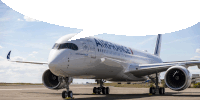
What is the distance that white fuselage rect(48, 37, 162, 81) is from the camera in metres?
11.5

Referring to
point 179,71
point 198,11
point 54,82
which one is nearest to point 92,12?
point 198,11

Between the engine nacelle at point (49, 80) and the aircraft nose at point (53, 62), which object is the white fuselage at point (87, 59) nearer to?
the aircraft nose at point (53, 62)

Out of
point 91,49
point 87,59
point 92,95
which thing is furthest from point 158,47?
point 87,59

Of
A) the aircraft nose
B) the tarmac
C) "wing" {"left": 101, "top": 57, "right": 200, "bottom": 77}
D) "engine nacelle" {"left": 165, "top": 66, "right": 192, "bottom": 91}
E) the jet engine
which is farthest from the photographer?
"wing" {"left": 101, "top": 57, "right": 200, "bottom": 77}

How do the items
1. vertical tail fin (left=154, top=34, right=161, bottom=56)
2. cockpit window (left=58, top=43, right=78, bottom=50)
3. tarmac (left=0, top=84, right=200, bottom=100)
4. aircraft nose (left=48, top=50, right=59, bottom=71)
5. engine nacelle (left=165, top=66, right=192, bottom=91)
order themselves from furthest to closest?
vertical tail fin (left=154, top=34, right=161, bottom=56)
engine nacelle (left=165, top=66, right=192, bottom=91)
tarmac (left=0, top=84, right=200, bottom=100)
cockpit window (left=58, top=43, right=78, bottom=50)
aircraft nose (left=48, top=50, right=59, bottom=71)

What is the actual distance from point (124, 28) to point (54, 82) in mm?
10767

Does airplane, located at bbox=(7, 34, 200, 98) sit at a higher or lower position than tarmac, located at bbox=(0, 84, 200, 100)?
higher

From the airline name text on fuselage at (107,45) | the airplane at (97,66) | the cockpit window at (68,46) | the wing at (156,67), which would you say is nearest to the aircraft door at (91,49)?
the airplane at (97,66)

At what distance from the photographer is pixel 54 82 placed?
49.7 ft

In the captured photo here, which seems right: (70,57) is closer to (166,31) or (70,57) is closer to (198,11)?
(166,31)

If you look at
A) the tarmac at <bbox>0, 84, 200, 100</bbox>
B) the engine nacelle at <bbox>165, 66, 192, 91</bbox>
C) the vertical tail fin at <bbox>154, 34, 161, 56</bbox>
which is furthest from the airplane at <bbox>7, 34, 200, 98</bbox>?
the vertical tail fin at <bbox>154, 34, 161, 56</bbox>

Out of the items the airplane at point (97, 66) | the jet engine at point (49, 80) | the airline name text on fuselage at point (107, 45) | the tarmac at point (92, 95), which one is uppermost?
the airline name text on fuselage at point (107, 45)

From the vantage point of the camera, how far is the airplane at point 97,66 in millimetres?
11805

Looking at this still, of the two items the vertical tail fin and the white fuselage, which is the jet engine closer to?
the white fuselage
